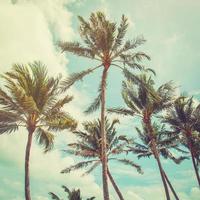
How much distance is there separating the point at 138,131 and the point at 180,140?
4120 mm

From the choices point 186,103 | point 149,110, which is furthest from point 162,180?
point 186,103

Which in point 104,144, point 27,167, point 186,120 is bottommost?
point 27,167

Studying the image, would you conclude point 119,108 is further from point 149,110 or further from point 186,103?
point 186,103

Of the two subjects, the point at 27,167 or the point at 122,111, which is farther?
the point at 122,111

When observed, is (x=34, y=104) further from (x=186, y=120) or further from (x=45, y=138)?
(x=186, y=120)

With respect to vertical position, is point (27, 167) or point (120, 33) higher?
point (120, 33)

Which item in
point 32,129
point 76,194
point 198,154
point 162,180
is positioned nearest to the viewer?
point 32,129

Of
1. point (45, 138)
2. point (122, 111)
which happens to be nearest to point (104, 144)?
point (45, 138)

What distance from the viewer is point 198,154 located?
31625mm

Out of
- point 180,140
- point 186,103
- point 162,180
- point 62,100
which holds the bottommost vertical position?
point 162,180

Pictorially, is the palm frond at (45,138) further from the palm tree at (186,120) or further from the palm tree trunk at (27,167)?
the palm tree at (186,120)

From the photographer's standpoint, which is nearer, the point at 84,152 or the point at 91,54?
the point at 91,54

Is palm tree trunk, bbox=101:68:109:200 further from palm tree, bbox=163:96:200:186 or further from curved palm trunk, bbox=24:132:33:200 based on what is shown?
palm tree, bbox=163:96:200:186

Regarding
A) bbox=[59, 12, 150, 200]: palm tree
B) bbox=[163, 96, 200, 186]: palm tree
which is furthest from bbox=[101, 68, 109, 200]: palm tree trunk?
bbox=[163, 96, 200, 186]: palm tree
